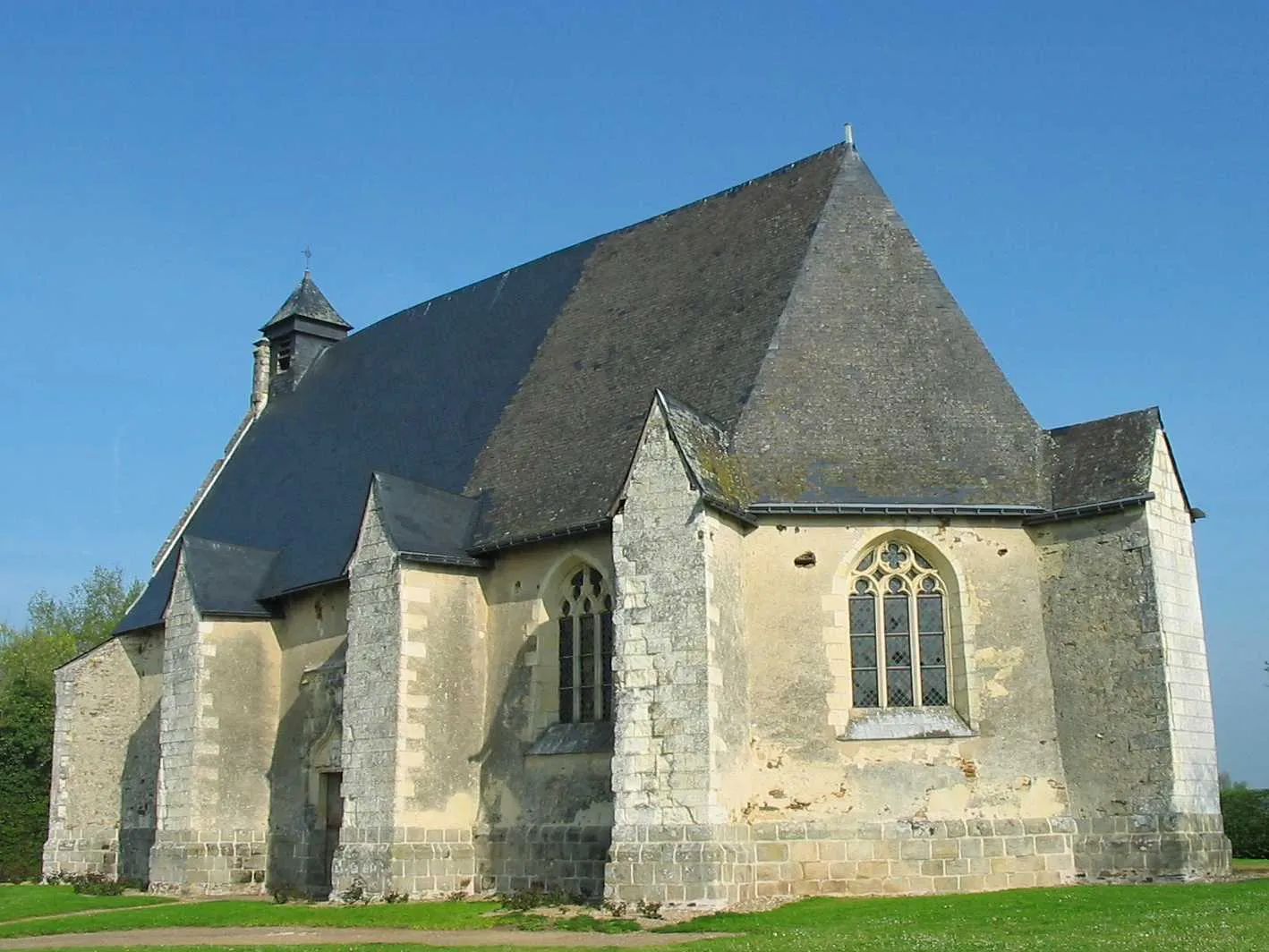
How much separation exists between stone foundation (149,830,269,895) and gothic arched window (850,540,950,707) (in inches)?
452

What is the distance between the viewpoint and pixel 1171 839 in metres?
16.7

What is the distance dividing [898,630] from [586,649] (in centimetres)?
453

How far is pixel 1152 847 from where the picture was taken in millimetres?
16812

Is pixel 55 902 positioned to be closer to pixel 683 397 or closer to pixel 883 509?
pixel 683 397

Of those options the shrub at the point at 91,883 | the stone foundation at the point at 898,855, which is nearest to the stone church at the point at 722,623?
the stone foundation at the point at 898,855

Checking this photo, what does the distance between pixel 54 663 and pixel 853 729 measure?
33.7 m

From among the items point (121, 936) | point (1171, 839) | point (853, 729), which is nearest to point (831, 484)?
point (853, 729)

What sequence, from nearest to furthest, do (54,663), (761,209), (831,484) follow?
(831,484) < (761,209) < (54,663)

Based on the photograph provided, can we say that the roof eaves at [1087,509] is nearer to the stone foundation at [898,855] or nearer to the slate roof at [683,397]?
the slate roof at [683,397]

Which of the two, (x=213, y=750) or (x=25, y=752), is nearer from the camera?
(x=213, y=750)

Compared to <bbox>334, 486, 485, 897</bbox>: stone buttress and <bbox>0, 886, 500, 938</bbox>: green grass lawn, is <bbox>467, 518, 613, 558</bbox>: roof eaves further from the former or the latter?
<bbox>0, 886, 500, 938</bbox>: green grass lawn

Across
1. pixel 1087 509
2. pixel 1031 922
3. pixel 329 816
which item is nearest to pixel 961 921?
pixel 1031 922

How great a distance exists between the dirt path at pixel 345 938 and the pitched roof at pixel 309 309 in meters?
18.7

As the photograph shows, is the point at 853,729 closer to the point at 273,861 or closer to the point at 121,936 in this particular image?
the point at 121,936
